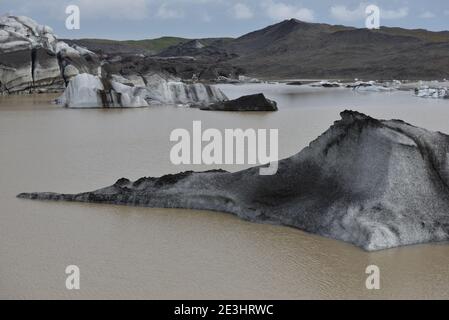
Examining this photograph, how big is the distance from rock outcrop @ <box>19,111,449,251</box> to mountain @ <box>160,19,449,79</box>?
47450mm

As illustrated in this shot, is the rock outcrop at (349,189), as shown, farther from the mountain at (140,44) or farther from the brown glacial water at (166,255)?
the mountain at (140,44)

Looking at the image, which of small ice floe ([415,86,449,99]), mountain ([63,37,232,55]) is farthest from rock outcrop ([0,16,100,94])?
mountain ([63,37,232,55])

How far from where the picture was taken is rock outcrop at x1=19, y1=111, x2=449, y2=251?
6363 millimetres

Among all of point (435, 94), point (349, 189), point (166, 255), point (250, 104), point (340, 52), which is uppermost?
point (340, 52)

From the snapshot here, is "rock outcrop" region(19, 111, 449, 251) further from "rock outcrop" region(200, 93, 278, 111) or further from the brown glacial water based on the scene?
"rock outcrop" region(200, 93, 278, 111)

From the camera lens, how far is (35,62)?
1441 inches

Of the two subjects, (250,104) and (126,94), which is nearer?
(250,104)

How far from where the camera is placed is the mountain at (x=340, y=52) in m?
58.2

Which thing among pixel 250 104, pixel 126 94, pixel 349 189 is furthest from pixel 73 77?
pixel 349 189

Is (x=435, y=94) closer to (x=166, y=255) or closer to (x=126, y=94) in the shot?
(x=126, y=94)

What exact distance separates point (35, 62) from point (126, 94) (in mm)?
13699

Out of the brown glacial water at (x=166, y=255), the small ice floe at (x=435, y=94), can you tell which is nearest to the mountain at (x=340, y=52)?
the small ice floe at (x=435, y=94)

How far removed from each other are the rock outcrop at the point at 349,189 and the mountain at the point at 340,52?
47.4 metres

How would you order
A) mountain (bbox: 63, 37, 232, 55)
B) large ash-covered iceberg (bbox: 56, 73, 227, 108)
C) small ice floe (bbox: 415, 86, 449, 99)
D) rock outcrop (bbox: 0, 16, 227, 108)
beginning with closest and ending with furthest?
large ash-covered iceberg (bbox: 56, 73, 227, 108) → rock outcrop (bbox: 0, 16, 227, 108) → small ice floe (bbox: 415, 86, 449, 99) → mountain (bbox: 63, 37, 232, 55)
